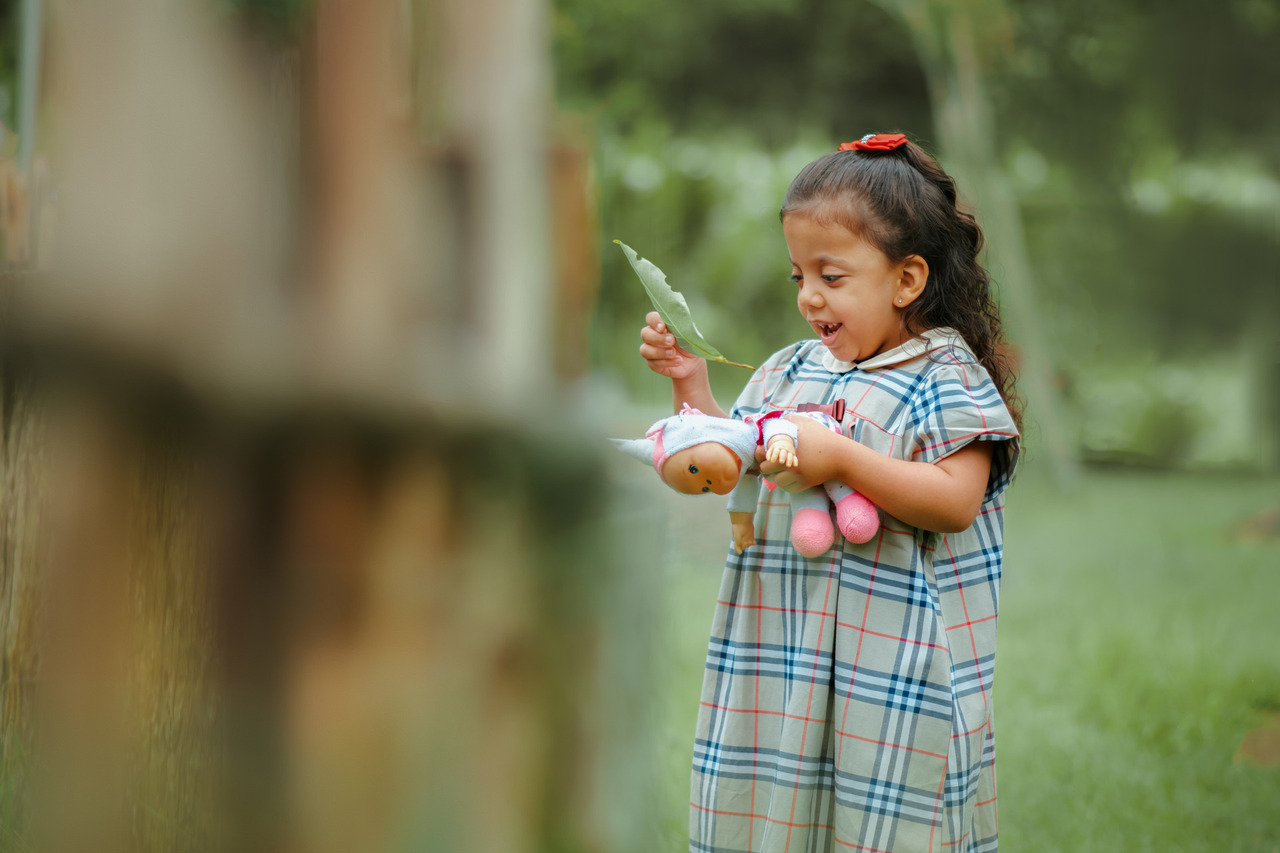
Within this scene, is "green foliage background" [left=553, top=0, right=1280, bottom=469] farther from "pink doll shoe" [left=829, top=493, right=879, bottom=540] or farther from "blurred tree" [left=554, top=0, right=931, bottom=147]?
"pink doll shoe" [left=829, top=493, right=879, bottom=540]

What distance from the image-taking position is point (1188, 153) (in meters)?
3.54

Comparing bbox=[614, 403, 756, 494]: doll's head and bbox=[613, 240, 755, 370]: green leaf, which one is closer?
bbox=[614, 403, 756, 494]: doll's head

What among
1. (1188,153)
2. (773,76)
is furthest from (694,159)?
(1188,153)

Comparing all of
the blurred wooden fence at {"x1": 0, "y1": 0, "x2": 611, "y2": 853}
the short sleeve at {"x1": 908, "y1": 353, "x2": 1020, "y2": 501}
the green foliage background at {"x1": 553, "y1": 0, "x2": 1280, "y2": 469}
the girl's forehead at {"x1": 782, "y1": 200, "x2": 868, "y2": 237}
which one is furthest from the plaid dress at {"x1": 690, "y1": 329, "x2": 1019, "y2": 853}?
the green foliage background at {"x1": 553, "y1": 0, "x2": 1280, "y2": 469}

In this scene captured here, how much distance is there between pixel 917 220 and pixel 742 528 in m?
0.30

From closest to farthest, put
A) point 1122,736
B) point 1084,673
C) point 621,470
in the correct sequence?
point 621,470 < point 1122,736 < point 1084,673

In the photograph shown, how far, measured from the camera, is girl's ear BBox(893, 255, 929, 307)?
34.8 inches

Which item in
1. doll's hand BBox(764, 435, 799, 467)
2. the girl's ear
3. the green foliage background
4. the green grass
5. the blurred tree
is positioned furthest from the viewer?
the green foliage background

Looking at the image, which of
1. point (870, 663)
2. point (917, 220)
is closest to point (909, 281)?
point (917, 220)

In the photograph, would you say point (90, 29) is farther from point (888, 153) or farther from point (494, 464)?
point (888, 153)

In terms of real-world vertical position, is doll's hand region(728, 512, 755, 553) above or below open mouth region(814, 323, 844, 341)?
below

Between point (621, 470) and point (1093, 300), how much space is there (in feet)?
10.1

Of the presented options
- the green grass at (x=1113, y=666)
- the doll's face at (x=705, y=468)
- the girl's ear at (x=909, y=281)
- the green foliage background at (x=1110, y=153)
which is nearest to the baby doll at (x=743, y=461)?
the doll's face at (x=705, y=468)

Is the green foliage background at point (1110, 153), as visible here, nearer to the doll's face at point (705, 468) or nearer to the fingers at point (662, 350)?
the fingers at point (662, 350)
